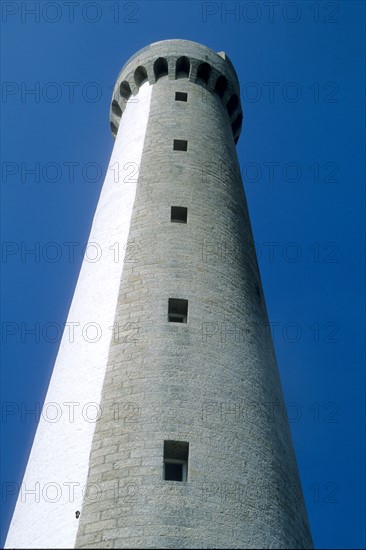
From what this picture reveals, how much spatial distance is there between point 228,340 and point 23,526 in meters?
5.39

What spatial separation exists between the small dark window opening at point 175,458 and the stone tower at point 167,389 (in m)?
0.02

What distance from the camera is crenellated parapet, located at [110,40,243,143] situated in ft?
90.0

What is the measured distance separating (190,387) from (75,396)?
2.35m

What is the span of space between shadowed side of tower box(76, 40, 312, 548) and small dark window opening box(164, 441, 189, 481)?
0.02 metres

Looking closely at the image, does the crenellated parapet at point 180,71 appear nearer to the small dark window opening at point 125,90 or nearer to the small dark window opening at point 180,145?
the small dark window opening at point 125,90

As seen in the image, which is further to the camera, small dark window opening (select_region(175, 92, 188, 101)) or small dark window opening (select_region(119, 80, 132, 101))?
small dark window opening (select_region(119, 80, 132, 101))

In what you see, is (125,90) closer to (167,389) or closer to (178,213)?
(178,213)

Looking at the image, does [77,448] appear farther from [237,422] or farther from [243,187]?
[243,187]

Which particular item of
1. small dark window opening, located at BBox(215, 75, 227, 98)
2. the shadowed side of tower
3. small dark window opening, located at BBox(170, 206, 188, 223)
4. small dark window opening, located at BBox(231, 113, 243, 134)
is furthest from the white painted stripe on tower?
small dark window opening, located at BBox(231, 113, 243, 134)

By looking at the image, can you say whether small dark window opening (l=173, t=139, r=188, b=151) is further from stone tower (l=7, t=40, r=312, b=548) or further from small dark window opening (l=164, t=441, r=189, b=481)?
small dark window opening (l=164, t=441, r=189, b=481)

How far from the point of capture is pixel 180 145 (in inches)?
917

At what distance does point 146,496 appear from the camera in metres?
13.8

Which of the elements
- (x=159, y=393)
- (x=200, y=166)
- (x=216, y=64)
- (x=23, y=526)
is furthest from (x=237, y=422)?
(x=216, y=64)

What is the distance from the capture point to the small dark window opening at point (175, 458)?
14.7 metres
